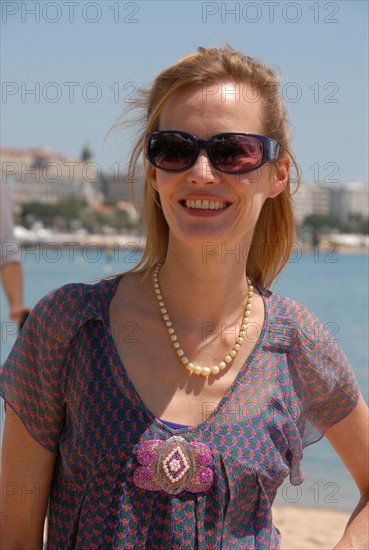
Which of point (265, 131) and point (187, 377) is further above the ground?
point (265, 131)

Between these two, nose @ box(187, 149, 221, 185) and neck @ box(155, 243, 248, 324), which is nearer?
nose @ box(187, 149, 221, 185)

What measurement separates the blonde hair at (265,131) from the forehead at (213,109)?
0.06 ft

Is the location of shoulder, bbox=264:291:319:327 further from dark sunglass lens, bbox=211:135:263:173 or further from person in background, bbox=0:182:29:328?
person in background, bbox=0:182:29:328

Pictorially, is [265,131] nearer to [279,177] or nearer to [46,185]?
[279,177]

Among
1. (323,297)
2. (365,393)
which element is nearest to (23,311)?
(365,393)

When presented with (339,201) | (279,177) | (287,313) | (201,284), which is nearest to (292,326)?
(287,313)

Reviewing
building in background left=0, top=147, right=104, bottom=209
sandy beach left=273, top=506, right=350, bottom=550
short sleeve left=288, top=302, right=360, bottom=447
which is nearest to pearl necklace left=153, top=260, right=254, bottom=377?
short sleeve left=288, top=302, right=360, bottom=447

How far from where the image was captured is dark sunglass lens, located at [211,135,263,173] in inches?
74.4

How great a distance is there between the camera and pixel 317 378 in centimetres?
201

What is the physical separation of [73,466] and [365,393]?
9685mm

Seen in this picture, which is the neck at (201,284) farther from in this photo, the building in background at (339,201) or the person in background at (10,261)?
the building in background at (339,201)

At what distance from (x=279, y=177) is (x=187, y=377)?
0.54 meters

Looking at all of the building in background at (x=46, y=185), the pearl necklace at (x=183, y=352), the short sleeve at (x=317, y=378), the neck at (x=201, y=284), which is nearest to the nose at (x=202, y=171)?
the neck at (x=201, y=284)

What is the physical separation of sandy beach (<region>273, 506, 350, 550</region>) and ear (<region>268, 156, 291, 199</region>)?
4167 millimetres
